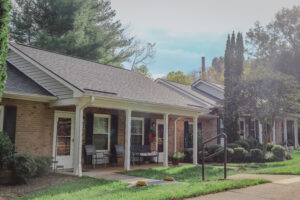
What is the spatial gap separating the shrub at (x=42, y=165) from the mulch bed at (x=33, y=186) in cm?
17

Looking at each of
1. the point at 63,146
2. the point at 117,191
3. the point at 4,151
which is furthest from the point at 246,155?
the point at 4,151

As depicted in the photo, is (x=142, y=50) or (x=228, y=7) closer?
(x=228, y=7)

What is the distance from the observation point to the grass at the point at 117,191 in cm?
649

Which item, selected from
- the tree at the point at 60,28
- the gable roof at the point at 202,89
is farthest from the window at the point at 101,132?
the tree at the point at 60,28

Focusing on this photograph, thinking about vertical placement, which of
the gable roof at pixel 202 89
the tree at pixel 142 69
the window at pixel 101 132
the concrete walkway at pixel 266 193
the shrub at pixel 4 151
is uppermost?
the tree at pixel 142 69

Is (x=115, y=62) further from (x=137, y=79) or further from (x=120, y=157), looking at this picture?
(x=120, y=157)

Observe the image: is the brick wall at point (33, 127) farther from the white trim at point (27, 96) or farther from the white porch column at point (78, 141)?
the white porch column at point (78, 141)

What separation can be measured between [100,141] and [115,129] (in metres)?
0.91

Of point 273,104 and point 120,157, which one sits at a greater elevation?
point 273,104

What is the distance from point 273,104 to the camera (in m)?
15.6

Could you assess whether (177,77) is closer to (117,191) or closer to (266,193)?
(117,191)

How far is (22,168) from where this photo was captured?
8.30m

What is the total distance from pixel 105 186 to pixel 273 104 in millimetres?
10797

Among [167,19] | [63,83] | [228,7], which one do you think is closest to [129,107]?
[63,83]
